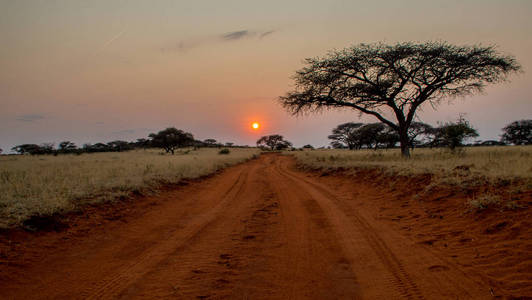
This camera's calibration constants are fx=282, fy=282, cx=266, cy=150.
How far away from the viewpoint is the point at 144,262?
409cm

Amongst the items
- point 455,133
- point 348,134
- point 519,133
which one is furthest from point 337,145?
point 455,133

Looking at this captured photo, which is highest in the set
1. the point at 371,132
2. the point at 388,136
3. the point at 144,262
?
the point at 371,132

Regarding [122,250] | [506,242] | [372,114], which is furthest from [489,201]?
[372,114]

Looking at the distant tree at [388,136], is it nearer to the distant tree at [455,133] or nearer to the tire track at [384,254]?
the distant tree at [455,133]

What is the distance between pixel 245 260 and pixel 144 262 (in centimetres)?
146

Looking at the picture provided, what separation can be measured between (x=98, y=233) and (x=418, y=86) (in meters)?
18.1

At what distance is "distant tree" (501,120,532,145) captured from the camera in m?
41.4

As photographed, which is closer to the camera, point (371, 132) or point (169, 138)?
point (371, 132)

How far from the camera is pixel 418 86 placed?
17.2m

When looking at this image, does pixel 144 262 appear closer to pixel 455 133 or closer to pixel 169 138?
pixel 455 133

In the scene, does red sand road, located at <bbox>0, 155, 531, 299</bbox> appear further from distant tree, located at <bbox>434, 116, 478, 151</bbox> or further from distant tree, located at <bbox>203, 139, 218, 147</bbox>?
distant tree, located at <bbox>203, 139, 218, 147</bbox>

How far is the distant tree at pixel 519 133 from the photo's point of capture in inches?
1630

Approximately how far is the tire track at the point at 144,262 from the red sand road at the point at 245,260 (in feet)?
0.05

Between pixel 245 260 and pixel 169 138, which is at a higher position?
pixel 169 138
